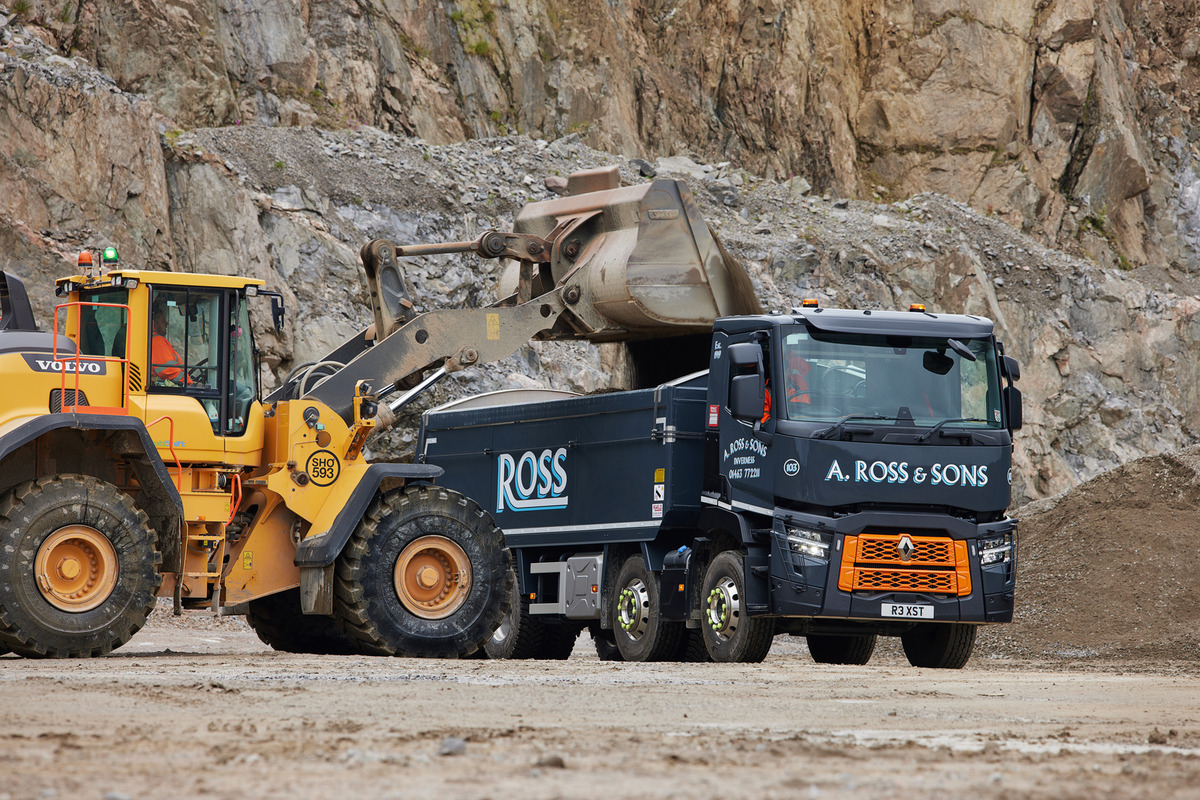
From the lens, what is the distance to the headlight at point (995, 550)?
1227 centimetres

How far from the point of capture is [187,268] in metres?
28.2

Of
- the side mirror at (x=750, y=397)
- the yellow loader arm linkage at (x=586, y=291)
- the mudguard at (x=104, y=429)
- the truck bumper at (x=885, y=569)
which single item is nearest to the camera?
the mudguard at (x=104, y=429)

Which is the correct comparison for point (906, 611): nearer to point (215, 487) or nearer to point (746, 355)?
point (746, 355)

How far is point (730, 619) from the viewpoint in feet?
41.2

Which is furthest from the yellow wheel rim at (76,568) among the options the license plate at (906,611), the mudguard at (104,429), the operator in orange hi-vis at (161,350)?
the license plate at (906,611)

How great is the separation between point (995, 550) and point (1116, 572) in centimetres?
600

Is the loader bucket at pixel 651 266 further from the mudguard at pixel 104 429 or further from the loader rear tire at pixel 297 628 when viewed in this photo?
the mudguard at pixel 104 429

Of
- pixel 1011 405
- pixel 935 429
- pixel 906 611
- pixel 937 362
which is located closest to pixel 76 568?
pixel 906 611

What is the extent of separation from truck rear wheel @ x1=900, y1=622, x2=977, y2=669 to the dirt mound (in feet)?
9.76

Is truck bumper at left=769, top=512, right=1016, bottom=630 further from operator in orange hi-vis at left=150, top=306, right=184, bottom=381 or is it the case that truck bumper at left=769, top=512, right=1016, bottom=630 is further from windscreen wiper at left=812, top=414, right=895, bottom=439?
operator in orange hi-vis at left=150, top=306, right=184, bottom=381

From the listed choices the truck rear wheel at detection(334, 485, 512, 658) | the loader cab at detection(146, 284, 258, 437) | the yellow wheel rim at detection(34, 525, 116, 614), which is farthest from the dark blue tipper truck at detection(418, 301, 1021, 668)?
the yellow wheel rim at detection(34, 525, 116, 614)

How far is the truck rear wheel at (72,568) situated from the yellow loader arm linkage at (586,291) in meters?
3.01

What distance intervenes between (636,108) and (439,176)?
1132cm

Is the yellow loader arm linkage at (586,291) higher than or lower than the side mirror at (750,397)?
higher
